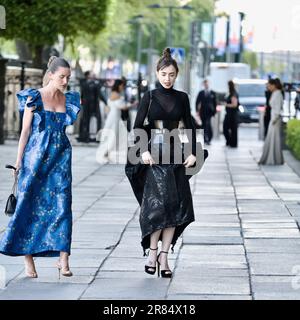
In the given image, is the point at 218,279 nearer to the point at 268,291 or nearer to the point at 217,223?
the point at 268,291

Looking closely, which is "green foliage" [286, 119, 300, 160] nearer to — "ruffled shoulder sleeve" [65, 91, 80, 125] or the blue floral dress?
"ruffled shoulder sleeve" [65, 91, 80, 125]

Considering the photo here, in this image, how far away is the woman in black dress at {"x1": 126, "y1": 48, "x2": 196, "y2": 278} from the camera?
10.7 metres

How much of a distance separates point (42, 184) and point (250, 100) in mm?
38824

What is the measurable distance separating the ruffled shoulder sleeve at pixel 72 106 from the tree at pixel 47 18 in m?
23.5

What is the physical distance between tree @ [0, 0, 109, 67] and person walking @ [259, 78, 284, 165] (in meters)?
8.66

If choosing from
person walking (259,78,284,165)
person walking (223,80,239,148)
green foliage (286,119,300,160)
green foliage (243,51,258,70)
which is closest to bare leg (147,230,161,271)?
person walking (259,78,284,165)

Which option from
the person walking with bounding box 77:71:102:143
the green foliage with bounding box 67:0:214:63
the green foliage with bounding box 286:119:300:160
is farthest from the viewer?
the green foliage with bounding box 67:0:214:63

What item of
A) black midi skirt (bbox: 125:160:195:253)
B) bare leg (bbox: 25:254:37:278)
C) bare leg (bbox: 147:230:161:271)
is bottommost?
bare leg (bbox: 25:254:37:278)

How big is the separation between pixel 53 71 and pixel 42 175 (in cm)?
80

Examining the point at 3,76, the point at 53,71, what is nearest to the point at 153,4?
the point at 3,76

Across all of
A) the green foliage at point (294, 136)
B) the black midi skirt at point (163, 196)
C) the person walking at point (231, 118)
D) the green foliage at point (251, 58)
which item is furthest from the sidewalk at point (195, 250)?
the green foliage at point (251, 58)

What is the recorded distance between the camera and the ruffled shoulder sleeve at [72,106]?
35.1 ft

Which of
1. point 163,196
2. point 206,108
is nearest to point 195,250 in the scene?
point 163,196

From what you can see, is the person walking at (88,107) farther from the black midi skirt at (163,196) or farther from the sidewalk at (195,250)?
the black midi skirt at (163,196)
